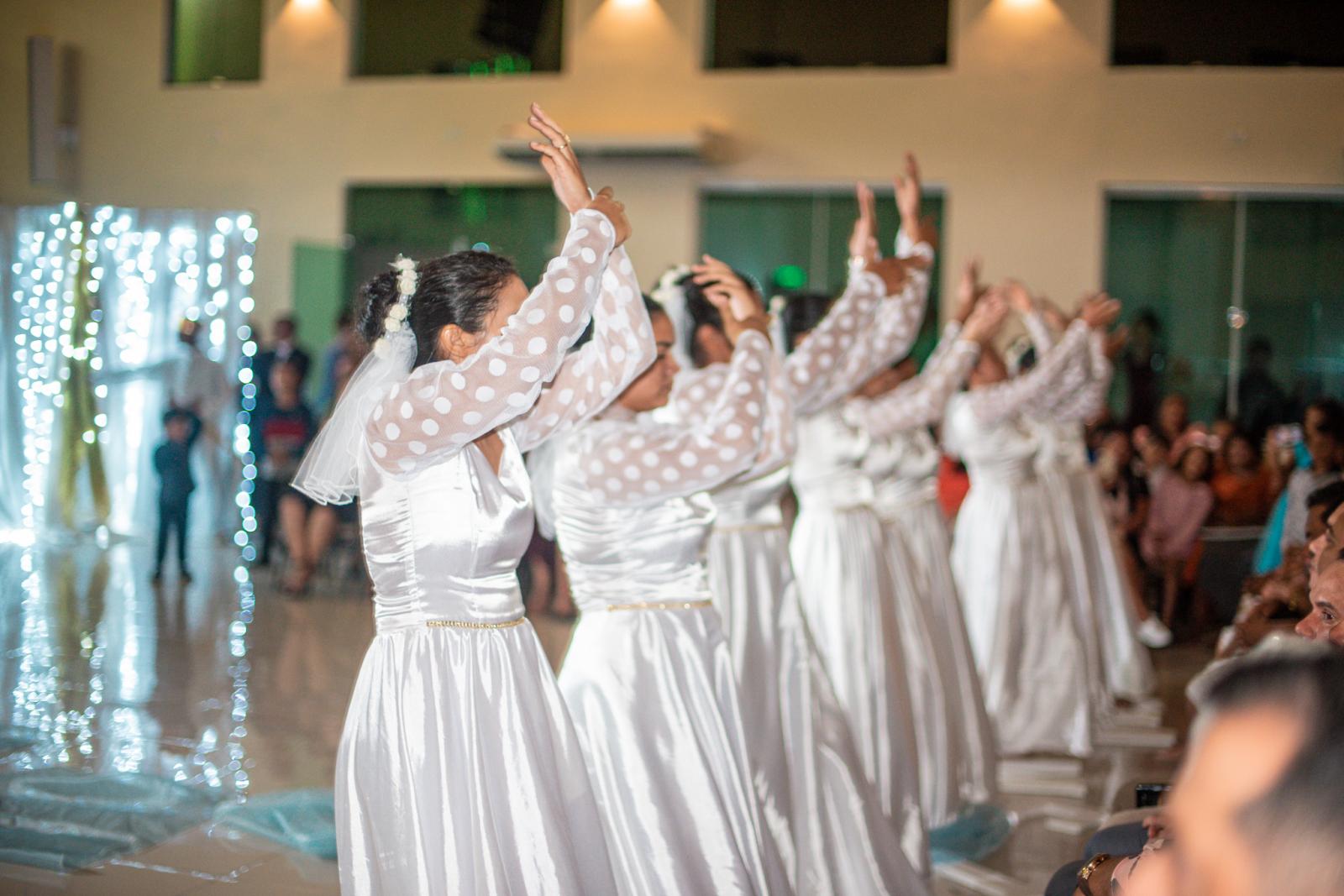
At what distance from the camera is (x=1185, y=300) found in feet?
35.0

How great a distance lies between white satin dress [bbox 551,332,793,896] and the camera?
2721 millimetres

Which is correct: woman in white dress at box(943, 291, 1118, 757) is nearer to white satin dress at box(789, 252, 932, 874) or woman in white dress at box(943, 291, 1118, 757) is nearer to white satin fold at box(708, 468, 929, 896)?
white satin dress at box(789, 252, 932, 874)

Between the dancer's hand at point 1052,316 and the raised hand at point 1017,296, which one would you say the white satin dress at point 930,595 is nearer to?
the raised hand at point 1017,296

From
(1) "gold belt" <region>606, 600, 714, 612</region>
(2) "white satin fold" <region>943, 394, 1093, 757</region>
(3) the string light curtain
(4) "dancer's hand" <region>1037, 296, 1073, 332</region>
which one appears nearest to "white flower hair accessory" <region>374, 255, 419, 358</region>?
(1) "gold belt" <region>606, 600, 714, 612</region>

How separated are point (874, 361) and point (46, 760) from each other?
2821mm

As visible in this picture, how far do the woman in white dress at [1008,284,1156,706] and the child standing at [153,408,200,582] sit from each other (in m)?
5.09

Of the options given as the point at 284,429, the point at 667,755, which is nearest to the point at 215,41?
the point at 284,429

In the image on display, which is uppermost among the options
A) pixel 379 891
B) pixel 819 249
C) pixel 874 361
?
pixel 819 249

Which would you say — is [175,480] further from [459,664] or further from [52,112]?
[459,664]

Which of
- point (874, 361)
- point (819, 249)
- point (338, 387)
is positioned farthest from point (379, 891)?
point (819, 249)

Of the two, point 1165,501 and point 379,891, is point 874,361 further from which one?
Result: point 1165,501

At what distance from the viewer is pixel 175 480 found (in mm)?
8500

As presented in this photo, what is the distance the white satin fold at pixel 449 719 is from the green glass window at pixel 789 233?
8770 millimetres

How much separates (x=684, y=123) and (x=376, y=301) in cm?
873
